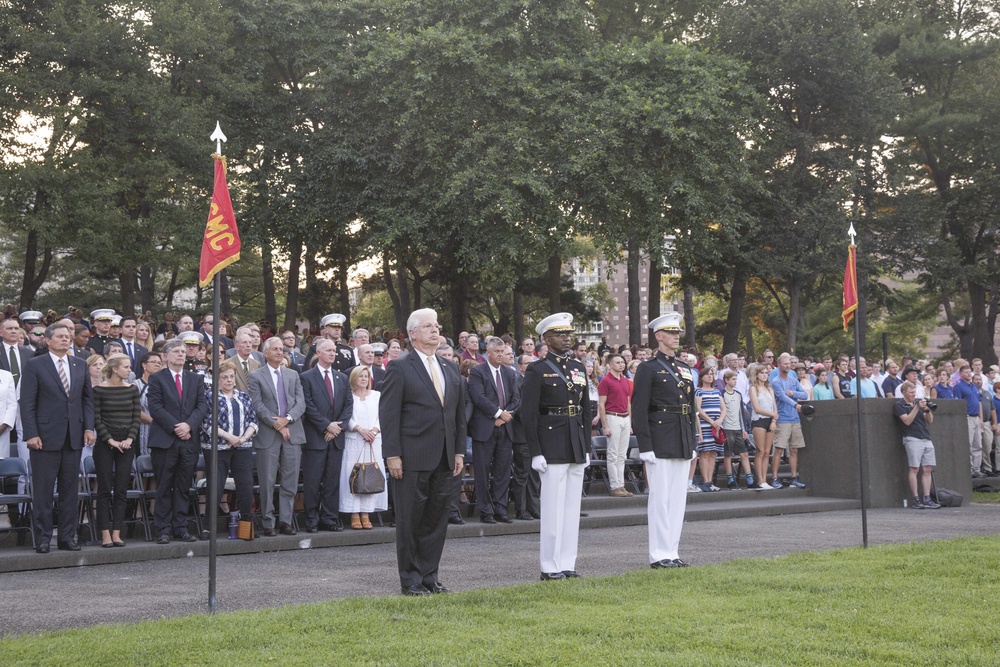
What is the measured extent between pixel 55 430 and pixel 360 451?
3.73m

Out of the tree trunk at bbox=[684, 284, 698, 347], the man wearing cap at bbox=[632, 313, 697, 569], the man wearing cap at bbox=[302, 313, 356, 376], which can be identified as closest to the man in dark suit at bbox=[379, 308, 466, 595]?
the man wearing cap at bbox=[632, 313, 697, 569]

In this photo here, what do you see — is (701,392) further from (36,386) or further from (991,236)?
(991,236)

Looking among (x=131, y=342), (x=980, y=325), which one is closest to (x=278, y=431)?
(x=131, y=342)

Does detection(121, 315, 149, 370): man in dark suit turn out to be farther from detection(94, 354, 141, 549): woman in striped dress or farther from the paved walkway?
the paved walkway

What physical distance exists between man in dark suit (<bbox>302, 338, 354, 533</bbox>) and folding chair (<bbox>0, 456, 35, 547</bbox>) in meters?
3.06

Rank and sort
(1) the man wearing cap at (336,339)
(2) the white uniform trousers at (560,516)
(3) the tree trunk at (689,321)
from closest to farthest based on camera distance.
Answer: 1. (2) the white uniform trousers at (560,516)
2. (1) the man wearing cap at (336,339)
3. (3) the tree trunk at (689,321)

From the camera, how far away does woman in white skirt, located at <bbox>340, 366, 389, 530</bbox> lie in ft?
45.8

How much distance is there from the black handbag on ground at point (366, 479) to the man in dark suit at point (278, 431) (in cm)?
69

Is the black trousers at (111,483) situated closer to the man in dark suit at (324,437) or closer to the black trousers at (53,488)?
the black trousers at (53,488)

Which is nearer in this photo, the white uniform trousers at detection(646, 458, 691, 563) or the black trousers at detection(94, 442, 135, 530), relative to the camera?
the white uniform trousers at detection(646, 458, 691, 563)

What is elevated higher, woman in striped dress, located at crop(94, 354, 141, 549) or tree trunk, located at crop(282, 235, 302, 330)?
tree trunk, located at crop(282, 235, 302, 330)

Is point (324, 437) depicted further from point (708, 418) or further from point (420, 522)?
point (708, 418)

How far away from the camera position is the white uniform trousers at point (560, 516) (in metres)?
10.0

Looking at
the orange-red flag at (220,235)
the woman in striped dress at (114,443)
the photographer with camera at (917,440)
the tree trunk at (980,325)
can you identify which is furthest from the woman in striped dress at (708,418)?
the tree trunk at (980,325)
